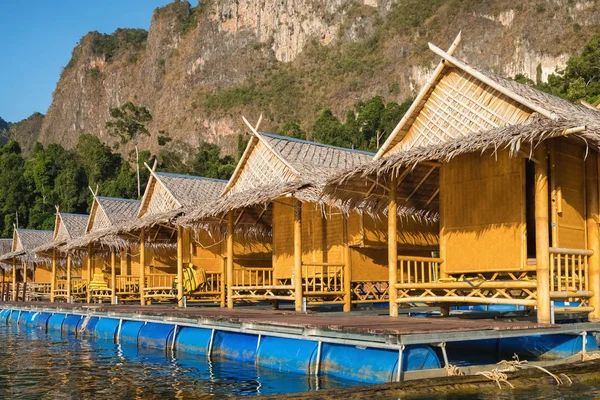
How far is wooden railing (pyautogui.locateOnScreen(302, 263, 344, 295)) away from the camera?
12648 millimetres

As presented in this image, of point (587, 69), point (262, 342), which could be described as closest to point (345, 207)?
point (262, 342)

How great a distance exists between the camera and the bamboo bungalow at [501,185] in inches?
316

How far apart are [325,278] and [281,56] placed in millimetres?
87939

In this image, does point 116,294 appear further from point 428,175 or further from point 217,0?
point 217,0

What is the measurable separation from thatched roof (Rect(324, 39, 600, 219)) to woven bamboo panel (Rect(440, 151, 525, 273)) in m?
0.34

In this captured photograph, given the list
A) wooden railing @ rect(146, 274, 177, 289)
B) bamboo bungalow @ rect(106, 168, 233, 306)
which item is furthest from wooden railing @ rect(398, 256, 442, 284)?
wooden railing @ rect(146, 274, 177, 289)

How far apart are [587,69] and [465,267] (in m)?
38.5

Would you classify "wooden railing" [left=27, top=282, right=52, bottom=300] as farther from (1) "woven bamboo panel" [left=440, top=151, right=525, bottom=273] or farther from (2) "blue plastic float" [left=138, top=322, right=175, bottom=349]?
(1) "woven bamboo panel" [left=440, top=151, right=525, bottom=273]

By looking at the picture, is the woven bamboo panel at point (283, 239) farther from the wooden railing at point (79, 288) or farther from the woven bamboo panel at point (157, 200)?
the wooden railing at point (79, 288)

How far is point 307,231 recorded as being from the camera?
1463 centimetres

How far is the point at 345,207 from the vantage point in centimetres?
1136

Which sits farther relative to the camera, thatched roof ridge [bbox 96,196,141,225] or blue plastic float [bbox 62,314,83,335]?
thatched roof ridge [bbox 96,196,141,225]

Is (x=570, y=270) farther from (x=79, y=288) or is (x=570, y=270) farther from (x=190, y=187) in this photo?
(x=79, y=288)

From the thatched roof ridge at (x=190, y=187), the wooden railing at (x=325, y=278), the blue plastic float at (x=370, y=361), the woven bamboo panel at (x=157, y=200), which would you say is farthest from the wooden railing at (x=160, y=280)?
the blue plastic float at (x=370, y=361)
